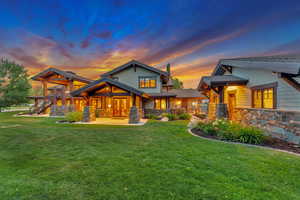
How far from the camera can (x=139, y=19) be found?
1561 cm

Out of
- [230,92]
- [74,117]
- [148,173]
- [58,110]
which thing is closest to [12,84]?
[58,110]

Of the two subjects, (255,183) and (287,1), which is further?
(287,1)

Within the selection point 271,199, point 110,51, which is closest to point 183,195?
point 271,199

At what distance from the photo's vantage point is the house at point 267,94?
485cm

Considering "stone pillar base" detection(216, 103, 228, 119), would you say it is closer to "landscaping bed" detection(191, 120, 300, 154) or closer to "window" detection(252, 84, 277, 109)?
"window" detection(252, 84, 277, 109)

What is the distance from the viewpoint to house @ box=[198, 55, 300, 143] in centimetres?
485

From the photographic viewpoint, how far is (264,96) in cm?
718

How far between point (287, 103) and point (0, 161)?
35.7 feet

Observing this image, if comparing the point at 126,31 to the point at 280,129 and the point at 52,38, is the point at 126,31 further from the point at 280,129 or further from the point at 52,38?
the point at 280,129

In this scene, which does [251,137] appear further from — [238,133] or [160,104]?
[160,104]

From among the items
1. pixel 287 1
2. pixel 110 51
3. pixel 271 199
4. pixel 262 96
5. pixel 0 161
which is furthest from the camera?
pixel 110 51

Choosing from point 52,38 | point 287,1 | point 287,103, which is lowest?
point 287,103

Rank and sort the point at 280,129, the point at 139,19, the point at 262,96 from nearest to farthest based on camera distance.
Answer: the point at 280,129
the point at 262,96
the point at 139,19

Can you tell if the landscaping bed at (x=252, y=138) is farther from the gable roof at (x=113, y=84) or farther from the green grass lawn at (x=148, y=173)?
the gable roof at (x=113, y=84)
